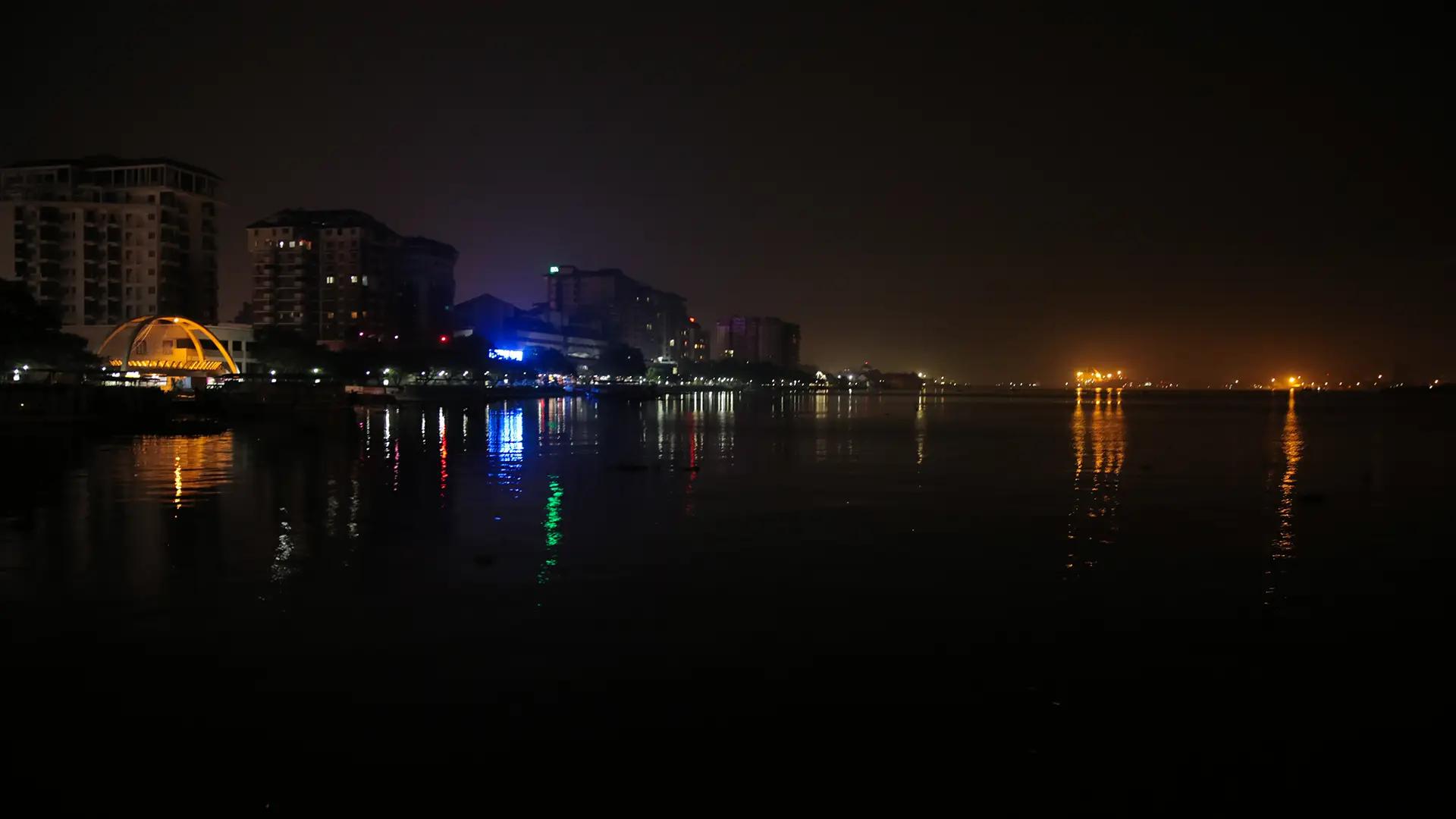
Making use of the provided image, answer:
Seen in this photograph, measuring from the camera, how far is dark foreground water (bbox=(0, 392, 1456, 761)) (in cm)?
748

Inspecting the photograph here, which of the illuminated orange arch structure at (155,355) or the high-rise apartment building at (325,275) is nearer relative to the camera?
the illuminated orange arch structure at (155,355)

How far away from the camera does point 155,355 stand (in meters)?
88.1

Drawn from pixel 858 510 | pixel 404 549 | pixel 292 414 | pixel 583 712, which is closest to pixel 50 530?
pixel 404 549

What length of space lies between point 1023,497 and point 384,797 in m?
17.5

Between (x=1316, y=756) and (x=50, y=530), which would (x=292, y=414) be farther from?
(x=1316, y=756)

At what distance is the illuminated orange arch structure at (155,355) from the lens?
263ft

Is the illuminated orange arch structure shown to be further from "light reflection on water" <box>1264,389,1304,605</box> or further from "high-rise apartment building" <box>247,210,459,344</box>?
"light reflection on water" <box>1264,389,1304,605</box>

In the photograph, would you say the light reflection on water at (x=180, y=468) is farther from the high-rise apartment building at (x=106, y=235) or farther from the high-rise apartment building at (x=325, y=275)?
the high-rise apartment building at (x=325, y=275)

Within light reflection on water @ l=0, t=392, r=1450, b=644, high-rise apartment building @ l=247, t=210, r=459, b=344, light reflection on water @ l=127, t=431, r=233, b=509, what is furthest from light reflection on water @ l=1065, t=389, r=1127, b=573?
high-rise apartment building @ l=247, t=210, r=459, b=344

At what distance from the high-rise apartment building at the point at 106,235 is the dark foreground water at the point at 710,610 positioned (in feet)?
292

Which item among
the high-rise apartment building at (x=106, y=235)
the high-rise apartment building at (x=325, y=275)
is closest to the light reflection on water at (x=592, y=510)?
the high-rise apartment building at (x=106, y=235)

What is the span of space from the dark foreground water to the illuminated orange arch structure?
63648 mm

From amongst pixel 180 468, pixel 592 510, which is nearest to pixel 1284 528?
pixel 592 510

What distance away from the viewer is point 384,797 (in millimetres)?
6137
